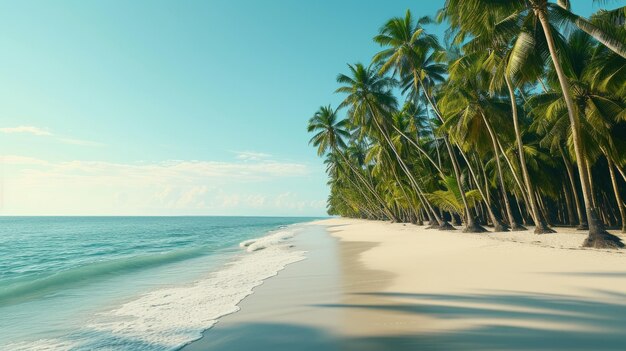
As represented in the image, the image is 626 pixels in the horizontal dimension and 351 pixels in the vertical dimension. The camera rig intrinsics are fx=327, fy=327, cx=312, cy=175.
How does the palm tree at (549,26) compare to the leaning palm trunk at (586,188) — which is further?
the palm tree at (549,26)

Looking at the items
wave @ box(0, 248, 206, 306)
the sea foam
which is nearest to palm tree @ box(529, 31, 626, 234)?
the sea foam

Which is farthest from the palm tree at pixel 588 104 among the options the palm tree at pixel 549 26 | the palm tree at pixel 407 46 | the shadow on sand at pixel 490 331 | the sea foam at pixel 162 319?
the sea foam at pixel 162 319

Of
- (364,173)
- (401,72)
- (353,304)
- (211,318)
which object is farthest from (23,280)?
(364,173)

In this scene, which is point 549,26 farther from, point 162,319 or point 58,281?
point 58,281

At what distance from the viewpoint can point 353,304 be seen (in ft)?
19.1

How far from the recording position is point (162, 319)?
5902 millimetres

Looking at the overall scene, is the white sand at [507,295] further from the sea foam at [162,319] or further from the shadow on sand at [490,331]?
the sea foam at [162,319]

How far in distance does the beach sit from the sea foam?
369mm

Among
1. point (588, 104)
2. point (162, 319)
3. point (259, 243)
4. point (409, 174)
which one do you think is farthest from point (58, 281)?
point (588, 104)

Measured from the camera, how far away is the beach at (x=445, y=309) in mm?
3947

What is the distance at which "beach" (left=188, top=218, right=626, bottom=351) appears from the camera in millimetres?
3947

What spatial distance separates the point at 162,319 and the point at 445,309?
4.87 meters

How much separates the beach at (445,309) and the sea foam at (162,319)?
1.21 feet

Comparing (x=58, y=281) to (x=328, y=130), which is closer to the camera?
(x=58, y=281)
